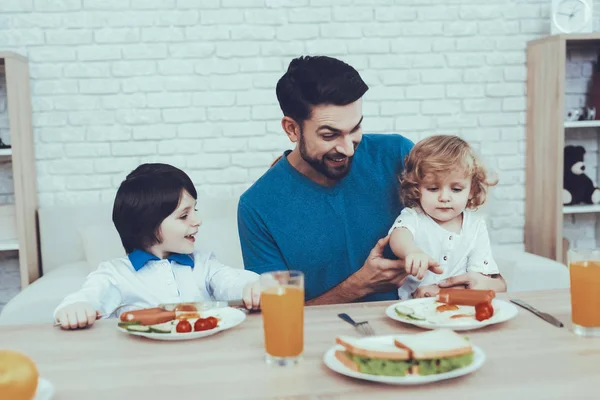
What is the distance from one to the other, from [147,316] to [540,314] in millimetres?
741

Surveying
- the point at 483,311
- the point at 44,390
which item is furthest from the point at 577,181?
the point at 44,390

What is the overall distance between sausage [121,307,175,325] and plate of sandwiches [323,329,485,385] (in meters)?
0.40

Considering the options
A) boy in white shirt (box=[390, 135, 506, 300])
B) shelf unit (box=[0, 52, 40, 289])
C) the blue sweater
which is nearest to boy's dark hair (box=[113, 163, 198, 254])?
the blue sweater

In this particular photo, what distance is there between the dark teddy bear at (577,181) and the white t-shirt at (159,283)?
2.28 meters

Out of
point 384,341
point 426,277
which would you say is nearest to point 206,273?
point 426,277

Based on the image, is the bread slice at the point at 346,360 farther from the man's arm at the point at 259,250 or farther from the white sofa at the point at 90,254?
the white sofa at the point at 90,254

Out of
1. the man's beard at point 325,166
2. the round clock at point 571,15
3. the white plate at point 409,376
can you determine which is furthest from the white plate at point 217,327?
the round clock at point 571,15

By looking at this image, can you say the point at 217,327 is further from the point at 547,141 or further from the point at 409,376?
the point at 547,141

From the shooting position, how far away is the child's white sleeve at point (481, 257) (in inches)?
73.5

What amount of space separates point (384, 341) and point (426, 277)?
2.89 ft

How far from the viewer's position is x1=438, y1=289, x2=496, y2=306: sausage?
4.12 feet

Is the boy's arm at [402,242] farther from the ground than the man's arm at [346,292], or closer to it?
farther from the ground

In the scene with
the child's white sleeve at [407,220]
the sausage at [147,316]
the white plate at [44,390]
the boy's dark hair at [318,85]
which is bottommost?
the white plate at [44,390]

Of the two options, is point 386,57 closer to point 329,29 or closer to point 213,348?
point 329,29
